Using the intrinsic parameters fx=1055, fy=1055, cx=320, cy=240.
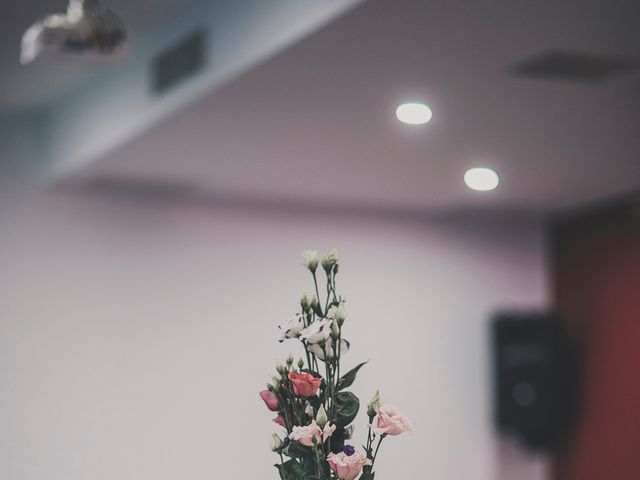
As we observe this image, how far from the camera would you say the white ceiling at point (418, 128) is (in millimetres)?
3445

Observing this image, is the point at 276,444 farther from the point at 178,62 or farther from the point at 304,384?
the point at 178,62

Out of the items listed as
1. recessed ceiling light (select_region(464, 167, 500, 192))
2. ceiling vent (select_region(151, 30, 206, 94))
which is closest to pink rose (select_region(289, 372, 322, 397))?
recessed ceiling light (select_region(464, 167, 500, 192))

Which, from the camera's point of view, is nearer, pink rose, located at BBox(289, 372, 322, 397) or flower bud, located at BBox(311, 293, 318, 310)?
pink rose, located at BBox(289, 372, 322, 397)

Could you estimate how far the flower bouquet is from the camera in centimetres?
218

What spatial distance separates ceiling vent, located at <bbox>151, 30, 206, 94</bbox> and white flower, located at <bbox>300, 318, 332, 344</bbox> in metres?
2.36

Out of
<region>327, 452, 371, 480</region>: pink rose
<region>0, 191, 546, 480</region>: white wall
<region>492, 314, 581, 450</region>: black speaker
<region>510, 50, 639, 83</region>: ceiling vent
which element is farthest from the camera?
<region>492, 314, 581, 450</region>: black speaker

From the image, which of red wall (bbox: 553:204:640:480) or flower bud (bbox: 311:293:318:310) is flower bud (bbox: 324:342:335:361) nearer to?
flower bud (bbox: 311:293:318:310)

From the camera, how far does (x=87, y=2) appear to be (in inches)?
132

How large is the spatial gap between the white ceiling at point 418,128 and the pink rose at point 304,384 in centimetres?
144

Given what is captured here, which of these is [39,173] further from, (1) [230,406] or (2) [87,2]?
(2) [87,2]

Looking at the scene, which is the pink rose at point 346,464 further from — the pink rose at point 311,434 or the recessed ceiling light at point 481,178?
the recessed ceiling light at point 481,178

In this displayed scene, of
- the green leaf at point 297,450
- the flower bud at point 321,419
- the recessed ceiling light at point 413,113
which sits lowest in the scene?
the green leaf at point 297,450

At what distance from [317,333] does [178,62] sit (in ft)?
8.51

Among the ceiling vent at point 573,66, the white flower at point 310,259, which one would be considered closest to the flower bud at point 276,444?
the white flower at point 310,259
